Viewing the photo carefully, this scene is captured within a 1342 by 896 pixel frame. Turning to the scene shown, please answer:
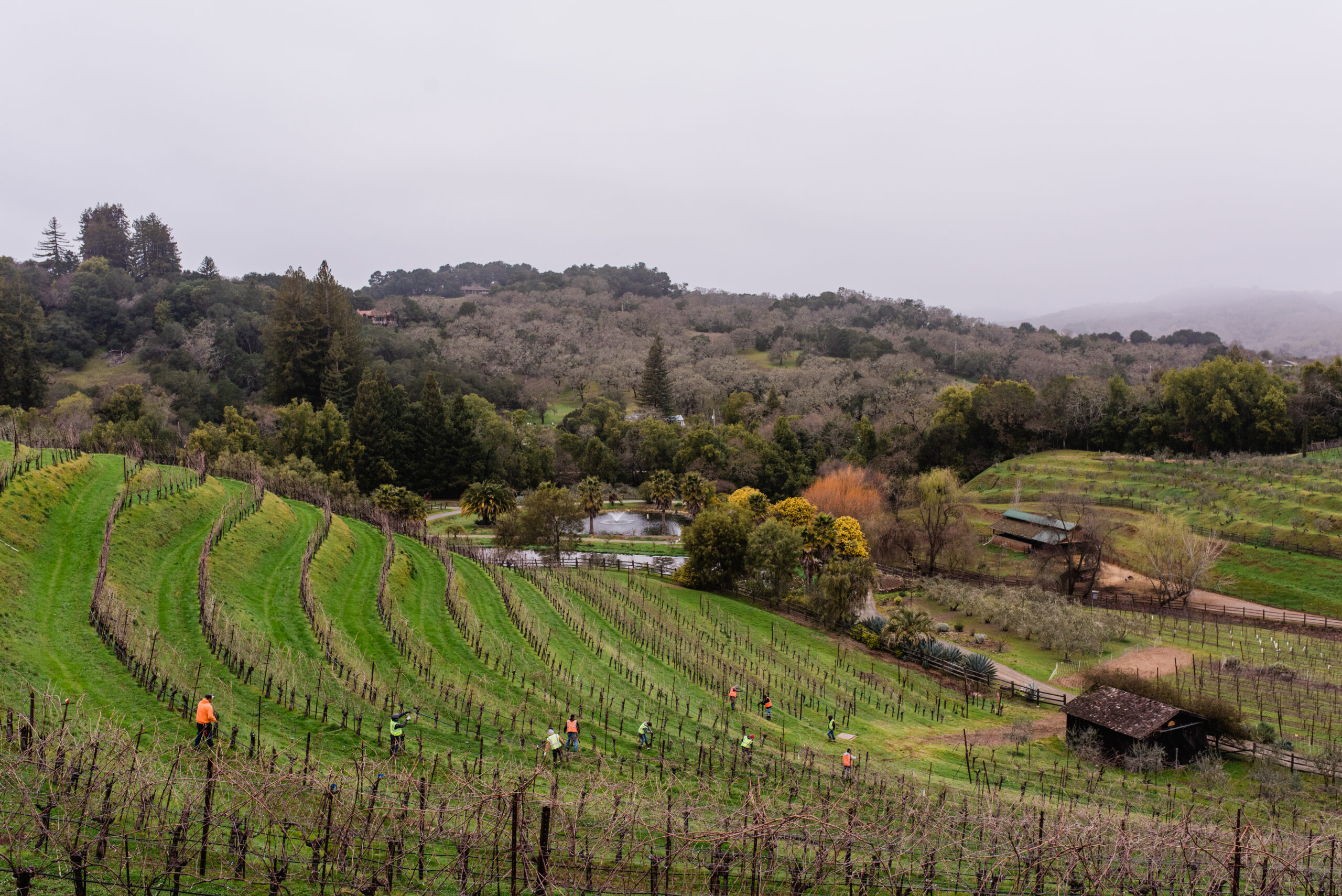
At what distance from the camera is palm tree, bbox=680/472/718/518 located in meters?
57.6

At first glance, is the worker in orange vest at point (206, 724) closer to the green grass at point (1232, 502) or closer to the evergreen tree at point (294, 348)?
the green grass at point (1232, 502)

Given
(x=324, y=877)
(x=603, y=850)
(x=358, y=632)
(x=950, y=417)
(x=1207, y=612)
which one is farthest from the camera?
(x=950, y=417)

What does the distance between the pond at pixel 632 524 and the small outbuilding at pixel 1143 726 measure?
120ft

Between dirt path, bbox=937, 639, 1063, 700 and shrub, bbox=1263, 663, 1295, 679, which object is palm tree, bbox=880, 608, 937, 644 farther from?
shrub, bbox=1263, 663, 1295, 679

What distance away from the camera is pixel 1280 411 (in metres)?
64.0

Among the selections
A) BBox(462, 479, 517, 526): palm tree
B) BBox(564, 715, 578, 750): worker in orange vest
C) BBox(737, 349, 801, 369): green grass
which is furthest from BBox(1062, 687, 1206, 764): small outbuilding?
BBox(737, 349, 801, 369): green grass

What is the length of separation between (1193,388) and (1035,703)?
2094 inches

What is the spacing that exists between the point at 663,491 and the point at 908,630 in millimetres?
28475

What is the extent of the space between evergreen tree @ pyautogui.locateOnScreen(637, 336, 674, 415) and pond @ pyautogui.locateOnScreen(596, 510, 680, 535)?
98.2ft

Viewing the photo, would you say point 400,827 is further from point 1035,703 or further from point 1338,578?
point 1338,578

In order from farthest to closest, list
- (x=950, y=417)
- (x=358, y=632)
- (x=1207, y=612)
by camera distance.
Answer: (x=950, y=417) → (x=1207, y=612) → (x=358, y=632)

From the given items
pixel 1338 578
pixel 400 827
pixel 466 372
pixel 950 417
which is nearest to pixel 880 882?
pixel 400 827

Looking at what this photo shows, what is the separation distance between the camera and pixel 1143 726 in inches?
903

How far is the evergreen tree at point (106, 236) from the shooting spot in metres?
107
